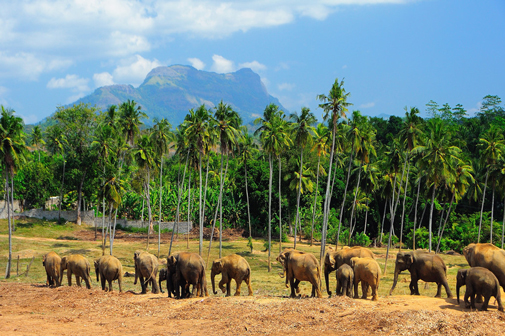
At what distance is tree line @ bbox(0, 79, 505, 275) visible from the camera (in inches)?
1687

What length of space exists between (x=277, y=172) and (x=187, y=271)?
4989 cm

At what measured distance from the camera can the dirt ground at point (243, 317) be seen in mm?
14359

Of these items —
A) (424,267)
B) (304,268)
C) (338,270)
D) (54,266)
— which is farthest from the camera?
(54,266)

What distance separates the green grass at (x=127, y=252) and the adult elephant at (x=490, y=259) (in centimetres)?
606

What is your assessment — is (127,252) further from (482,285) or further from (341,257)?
(482,285)

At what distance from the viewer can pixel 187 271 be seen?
67.2 feet

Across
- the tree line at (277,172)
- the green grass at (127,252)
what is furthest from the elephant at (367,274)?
the tree line at (277,172)

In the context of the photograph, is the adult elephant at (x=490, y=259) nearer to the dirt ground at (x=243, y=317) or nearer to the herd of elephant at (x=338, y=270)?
the herd of elephant at (x=338, y=270)

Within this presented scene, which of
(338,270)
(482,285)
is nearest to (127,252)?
(338,270)

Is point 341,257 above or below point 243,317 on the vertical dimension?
above

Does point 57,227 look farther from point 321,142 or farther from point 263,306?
point 263,306

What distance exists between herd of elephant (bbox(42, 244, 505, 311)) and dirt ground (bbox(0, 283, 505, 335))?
38.6 inches

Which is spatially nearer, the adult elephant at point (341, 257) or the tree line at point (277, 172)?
the adult elephant at point (341, 257)

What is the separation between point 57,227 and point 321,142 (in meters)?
38.8
